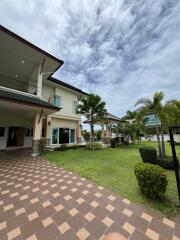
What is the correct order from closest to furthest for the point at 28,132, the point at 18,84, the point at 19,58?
the point at 19,58, the point at 18,84, the point at 28,132

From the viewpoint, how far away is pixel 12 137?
1364 centimetres

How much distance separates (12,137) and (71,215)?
1367 cm

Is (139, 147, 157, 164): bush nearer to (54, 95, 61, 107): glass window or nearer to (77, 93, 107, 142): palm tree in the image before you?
(77, 93, 107, 142): palm tree

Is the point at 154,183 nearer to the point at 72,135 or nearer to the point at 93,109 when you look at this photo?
the point at 93,109

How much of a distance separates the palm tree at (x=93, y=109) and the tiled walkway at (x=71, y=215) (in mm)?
10908

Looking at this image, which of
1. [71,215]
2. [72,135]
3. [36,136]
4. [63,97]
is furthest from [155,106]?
[72,135]

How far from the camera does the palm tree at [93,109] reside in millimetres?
14812

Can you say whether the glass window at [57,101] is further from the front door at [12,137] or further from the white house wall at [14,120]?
the front door at [12,137]

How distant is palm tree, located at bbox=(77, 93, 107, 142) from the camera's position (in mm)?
14812

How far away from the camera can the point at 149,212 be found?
10.1 ft

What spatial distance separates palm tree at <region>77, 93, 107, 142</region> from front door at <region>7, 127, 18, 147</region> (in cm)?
801

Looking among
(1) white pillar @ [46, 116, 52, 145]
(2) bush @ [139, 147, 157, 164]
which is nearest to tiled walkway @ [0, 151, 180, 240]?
(2) bush @ [139, 147, 157, 164]

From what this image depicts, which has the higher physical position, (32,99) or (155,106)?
(32,99)

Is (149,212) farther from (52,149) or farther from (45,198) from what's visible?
(52,149)
